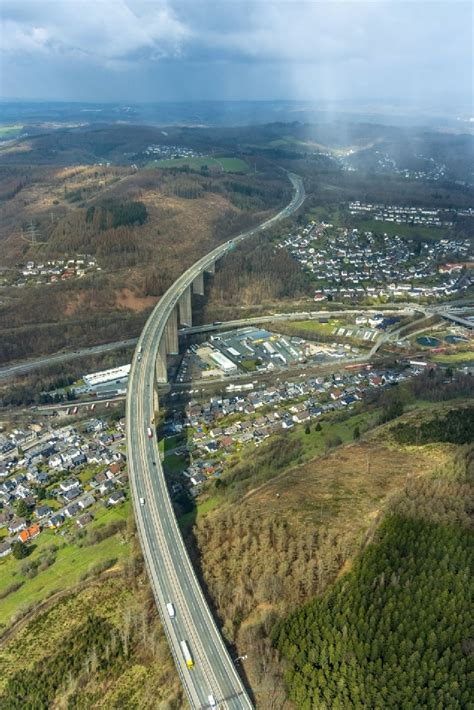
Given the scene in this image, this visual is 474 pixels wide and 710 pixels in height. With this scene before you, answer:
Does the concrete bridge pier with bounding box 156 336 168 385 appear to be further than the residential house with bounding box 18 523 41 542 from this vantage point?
Yes

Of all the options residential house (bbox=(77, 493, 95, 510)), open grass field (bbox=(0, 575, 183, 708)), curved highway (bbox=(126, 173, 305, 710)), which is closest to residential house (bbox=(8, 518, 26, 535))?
residential house (bbox=(77, 493, 95, 510))

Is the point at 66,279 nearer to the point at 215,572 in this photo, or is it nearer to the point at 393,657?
the point at 215,572

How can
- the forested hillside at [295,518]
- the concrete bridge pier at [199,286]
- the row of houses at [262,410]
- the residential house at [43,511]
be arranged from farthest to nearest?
the concrete bridge pier at [199,286] < the row of houses at [262,410] < the residential house at [43,511] < the forested hillside at [295,518]

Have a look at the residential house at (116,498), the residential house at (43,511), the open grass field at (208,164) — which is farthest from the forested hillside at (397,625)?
the open grass field at (208,164)

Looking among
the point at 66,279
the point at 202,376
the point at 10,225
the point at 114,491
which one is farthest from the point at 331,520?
the point at 10,225

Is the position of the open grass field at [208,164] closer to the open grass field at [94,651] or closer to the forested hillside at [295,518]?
the forested hillside at [295,518]

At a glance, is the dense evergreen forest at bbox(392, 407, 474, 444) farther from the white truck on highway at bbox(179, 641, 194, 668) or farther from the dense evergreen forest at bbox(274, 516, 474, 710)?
the white truck on highway at bbox(179, 641, 194, 668)

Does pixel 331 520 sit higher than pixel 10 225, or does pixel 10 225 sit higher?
pixel 10 225
